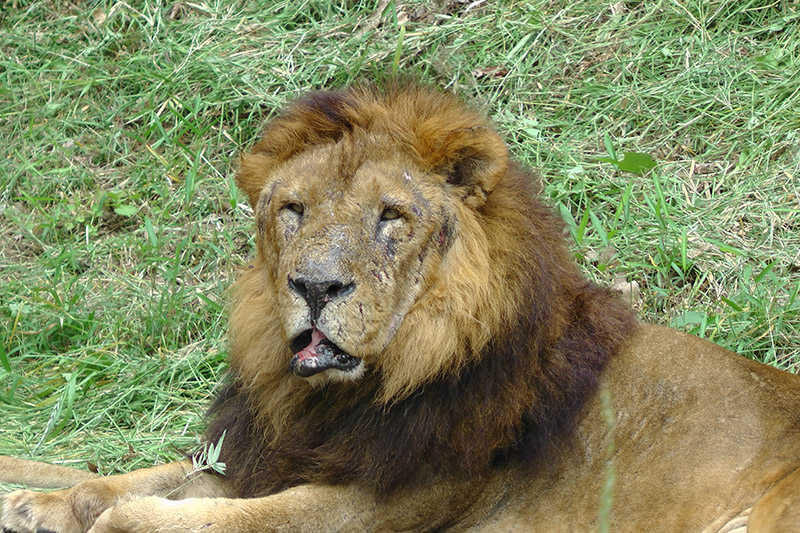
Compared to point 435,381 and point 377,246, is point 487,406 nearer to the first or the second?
point 435,381

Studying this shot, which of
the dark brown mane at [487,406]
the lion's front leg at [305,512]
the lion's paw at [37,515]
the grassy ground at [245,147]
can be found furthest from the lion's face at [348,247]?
the grassy ground at [245,147]

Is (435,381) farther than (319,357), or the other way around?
(435,381)

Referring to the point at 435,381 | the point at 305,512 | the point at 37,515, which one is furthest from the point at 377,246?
the point at 37,515

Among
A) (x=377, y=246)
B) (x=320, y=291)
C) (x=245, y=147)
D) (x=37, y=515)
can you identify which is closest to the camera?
(x=320, y=291)

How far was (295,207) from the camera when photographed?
3715 millimetres

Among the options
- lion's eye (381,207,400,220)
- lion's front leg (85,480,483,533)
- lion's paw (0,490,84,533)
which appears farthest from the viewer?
lion's paw (0,490,84,533)

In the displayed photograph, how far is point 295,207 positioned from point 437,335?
2.25ft

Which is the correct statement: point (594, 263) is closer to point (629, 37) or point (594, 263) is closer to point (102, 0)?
point (629, 37)

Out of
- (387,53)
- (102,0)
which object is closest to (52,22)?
(102,0)

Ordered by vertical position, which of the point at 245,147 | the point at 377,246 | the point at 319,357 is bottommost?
the point at 245,147

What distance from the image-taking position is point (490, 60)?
23.6ft

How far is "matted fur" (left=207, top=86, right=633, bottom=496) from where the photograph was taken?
365cm

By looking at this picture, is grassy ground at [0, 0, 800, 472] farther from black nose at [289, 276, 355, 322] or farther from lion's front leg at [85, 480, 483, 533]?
black nose at [289, 276, 355, 322]

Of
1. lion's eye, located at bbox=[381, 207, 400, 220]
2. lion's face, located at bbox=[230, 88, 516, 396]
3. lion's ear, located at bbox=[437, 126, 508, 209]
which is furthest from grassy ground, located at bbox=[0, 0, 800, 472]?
lion's ear, located at bbox=[437, 126, 508, 209]
